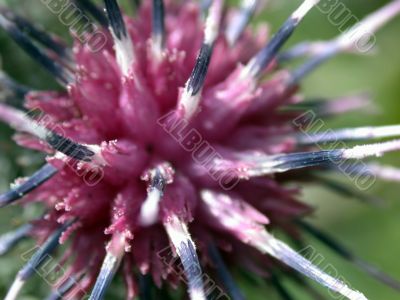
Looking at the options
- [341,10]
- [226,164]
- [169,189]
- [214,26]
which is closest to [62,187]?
[169,189]

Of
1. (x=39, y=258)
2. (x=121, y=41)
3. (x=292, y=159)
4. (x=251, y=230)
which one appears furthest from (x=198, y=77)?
(x=39, y=258)

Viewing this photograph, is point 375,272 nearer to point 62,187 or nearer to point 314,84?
point 62,187

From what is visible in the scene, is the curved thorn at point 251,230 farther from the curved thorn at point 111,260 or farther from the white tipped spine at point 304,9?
the white tipped spine at point 304,9

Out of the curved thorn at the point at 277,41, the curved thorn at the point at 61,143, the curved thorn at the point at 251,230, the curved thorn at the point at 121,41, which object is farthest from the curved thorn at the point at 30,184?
the curved thorn at the point at 277,41

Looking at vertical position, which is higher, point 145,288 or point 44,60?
point 44,60

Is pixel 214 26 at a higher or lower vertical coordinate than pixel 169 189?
higher

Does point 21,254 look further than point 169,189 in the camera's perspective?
Yes

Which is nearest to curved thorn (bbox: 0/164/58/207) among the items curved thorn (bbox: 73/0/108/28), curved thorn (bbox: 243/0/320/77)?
curved thorn (bbox: 73/0/108/28)

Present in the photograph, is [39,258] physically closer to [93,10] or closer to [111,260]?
[111,260]
